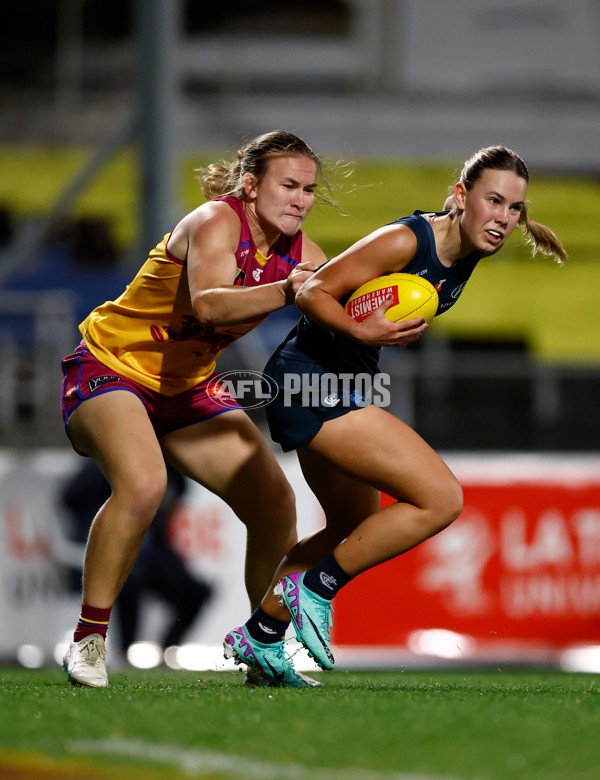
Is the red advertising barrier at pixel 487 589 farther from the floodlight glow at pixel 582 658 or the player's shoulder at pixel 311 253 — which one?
the player's shoulder at pixel 311 253

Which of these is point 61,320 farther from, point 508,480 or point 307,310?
point 307,310

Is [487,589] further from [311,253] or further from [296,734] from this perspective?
[296,734]

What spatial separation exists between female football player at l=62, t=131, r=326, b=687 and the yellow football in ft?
0.70

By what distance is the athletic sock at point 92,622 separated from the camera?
4383 millimetres

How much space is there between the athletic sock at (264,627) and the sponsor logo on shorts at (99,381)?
3.23 feet

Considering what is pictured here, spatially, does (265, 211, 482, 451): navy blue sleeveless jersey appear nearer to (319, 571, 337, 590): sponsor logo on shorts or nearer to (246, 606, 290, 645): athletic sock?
(319, 571, 337, 590): sponsor logo on shorts

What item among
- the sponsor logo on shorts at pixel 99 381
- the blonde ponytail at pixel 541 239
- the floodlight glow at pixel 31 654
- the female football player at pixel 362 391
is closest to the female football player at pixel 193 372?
the sponsor logo on shorts at pixel 99 381

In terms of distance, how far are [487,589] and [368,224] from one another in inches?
269

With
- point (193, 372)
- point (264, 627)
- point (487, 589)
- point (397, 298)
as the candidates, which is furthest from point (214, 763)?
point (487, 589)

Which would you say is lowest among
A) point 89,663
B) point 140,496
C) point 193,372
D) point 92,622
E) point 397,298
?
point 89,663

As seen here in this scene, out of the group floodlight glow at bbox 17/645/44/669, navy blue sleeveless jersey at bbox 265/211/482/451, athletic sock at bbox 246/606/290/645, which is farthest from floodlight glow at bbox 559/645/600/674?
navy blue sleeveless jersey at bbox 265/211/482/451

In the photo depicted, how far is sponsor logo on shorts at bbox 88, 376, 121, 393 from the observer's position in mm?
4418

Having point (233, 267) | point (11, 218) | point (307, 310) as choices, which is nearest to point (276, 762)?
point (307, 310)

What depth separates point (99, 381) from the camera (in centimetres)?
443
